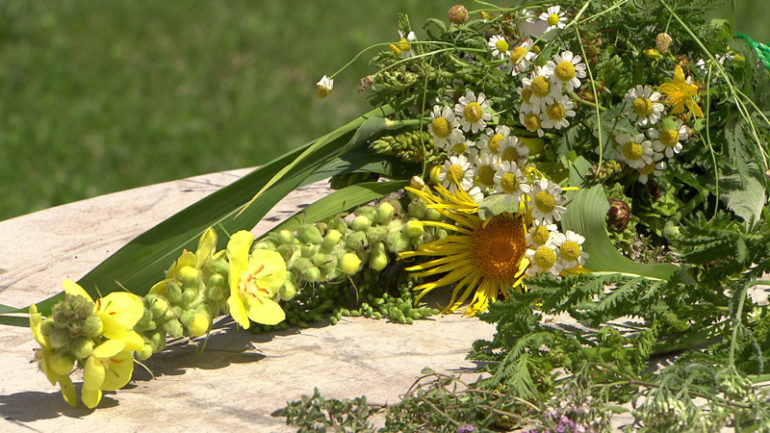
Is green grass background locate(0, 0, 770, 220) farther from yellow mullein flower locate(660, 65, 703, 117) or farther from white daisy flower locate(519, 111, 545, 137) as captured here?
yellow mullein flower locate(660, 65, 703, 117)

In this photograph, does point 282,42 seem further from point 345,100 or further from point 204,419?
point 204,419

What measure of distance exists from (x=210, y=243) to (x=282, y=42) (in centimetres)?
412

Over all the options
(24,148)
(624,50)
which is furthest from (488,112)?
(24,148)

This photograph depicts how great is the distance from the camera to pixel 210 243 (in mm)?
1574

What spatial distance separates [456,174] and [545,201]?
21 centimetres

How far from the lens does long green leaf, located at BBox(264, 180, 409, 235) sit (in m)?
1.82

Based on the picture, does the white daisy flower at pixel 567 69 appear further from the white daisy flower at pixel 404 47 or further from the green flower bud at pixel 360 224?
the green flower bud at pixel 360 224

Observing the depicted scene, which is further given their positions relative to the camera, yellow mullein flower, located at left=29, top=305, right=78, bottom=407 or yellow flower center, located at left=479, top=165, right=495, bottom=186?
yellow flower center, located at left=479, top=165, right=495, bottom=186

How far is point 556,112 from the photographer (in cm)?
182

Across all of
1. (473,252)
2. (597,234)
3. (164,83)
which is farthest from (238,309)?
(164,83)

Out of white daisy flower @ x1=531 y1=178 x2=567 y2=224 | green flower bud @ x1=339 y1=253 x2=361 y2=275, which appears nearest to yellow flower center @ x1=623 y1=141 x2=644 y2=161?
white daisy flower @ x1=531 y1=178 x2=567 y2=224

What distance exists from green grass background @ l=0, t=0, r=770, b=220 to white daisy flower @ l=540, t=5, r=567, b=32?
111 inches

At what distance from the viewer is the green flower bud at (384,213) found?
5.95 feet

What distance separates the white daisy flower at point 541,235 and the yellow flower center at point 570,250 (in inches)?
1.0
